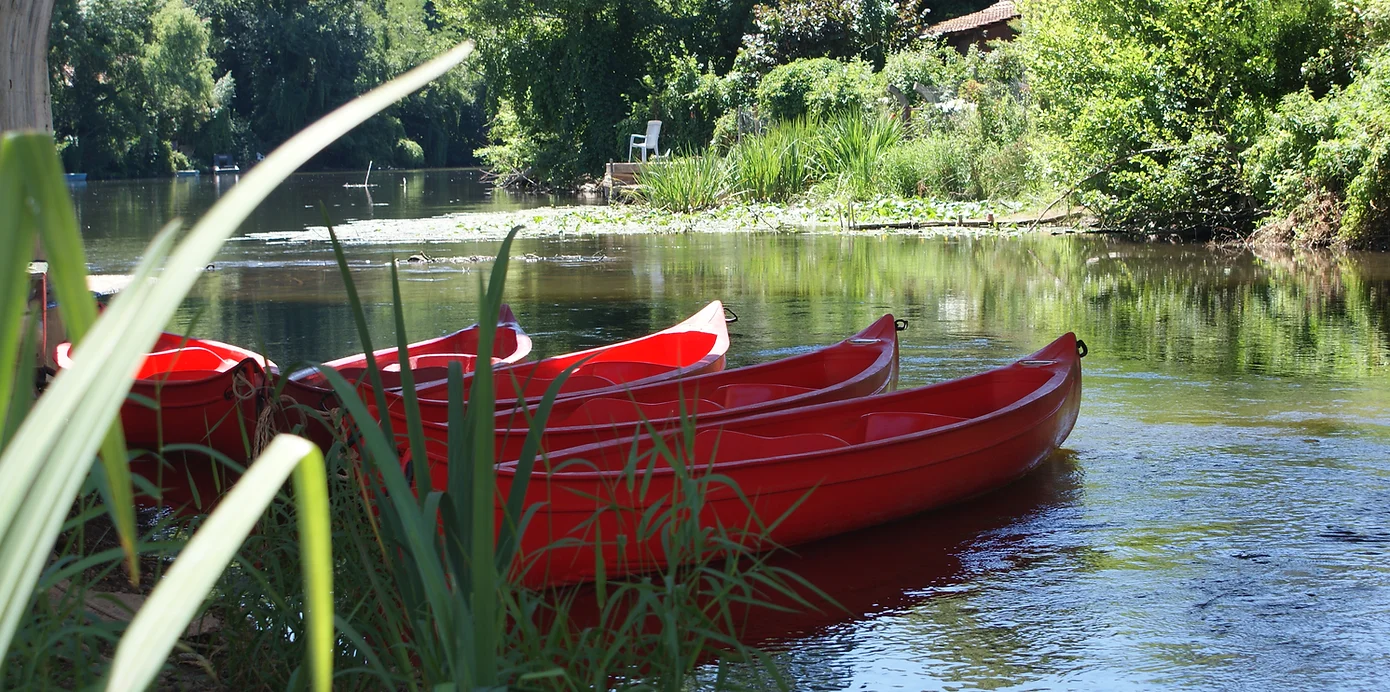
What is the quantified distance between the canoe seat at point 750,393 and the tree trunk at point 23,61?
3131 millimetres

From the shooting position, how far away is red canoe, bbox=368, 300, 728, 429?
5.20 metres

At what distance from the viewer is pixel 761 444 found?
4895 millimetres

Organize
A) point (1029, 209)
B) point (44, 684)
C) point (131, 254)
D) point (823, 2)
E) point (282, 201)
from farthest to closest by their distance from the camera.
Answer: point (282, 201), point (823, 2), point (1029, 209), point (131, 254), point (44, 684)

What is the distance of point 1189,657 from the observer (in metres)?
3.71

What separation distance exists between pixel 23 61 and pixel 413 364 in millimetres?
2089

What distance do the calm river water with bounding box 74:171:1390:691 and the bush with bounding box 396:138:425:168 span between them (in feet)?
141

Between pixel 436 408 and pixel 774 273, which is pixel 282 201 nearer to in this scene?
pixel 774 273

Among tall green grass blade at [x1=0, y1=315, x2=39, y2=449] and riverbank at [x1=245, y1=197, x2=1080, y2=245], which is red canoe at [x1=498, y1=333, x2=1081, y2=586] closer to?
tall green grass blade at [x1=0, y1=315, x2=39, y2=449]

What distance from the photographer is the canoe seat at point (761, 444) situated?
15.9 ft

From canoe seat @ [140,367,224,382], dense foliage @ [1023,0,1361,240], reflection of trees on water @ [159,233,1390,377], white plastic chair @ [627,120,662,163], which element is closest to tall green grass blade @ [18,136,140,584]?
canoe seat @ [140,367,224,382]

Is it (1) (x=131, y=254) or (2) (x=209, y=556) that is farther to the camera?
(1) (x=131, y=254)

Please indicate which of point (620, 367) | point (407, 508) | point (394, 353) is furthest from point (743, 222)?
point (407, 508)

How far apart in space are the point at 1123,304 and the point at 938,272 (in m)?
2.53

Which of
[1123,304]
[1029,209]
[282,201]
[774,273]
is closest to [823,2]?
[1029,209]
